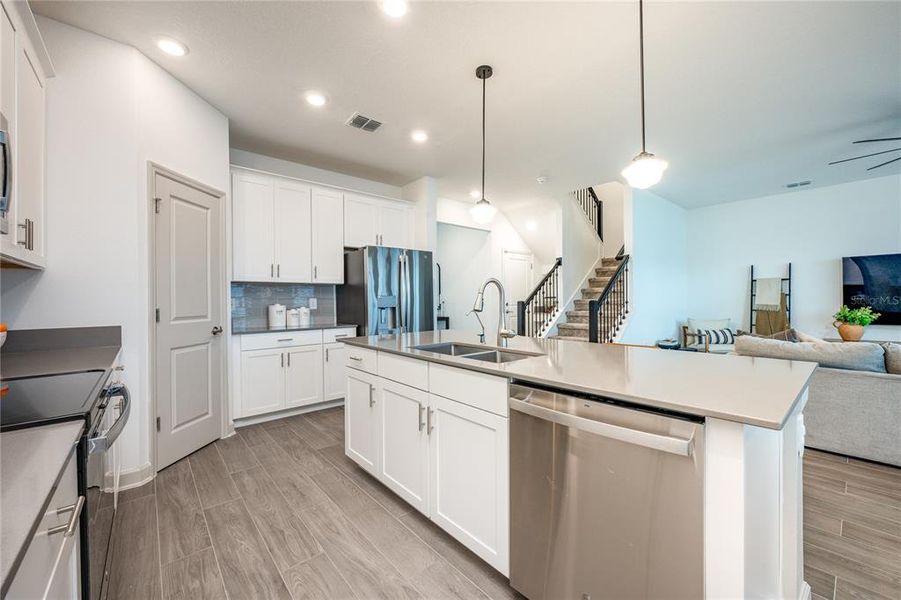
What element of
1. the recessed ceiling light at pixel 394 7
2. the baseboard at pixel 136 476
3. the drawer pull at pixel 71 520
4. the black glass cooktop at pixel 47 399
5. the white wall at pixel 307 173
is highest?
the recessed ceiling light at pixel 394 7

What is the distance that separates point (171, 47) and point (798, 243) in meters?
8.41

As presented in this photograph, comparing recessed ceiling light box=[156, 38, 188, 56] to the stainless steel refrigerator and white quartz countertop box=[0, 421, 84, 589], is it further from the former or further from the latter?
white quartz countertop box=[0, 421, 84, 589]

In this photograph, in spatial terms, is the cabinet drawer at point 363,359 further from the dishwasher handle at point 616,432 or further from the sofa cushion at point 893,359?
the sofa cushion at point 893,359

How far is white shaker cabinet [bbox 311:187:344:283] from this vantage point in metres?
4.07

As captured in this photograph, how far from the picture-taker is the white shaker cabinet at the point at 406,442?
1884 millimetres

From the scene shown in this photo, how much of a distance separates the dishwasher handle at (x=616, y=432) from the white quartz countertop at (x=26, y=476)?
1.24 m

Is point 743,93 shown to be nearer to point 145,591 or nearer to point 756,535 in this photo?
point 756,535

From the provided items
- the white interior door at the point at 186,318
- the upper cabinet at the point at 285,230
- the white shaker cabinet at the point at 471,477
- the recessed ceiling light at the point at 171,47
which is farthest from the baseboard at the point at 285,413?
the recessed ceiling light at the point at 171,47

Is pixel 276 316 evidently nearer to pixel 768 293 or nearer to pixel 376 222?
pixel 376 222

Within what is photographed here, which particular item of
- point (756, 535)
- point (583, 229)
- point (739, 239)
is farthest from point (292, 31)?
point (739, 239)

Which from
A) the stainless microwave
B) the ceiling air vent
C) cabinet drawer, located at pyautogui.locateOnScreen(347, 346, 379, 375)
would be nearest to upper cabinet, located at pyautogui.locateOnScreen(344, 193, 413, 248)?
the ceiling air vent

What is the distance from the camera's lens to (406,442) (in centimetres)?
201

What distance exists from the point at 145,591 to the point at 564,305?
5.67 metres

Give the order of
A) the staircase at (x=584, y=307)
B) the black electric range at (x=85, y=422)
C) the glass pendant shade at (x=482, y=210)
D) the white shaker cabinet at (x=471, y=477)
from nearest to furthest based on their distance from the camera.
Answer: the black electric range at (x=85, y=422) < the white shaker cabinet at (x=471, y=477) < the glass pendant shade at (x=482, y=210) < the staircase at (x=584, y=307)
